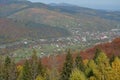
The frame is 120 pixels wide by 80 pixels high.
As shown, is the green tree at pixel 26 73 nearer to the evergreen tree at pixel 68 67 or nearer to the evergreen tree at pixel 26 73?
the evergreen tree at pixel 26 73

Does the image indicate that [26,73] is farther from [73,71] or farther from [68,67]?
[73,71]

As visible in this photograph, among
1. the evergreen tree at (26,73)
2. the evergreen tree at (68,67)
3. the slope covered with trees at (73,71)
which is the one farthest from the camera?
the evergreen tree at (26,73)

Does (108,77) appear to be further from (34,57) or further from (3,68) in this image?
(3,68)

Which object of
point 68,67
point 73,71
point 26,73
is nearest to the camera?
point 73,71

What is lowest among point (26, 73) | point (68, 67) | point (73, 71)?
point (26, 73)

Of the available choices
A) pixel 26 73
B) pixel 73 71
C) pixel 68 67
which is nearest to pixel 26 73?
pixel 26 73

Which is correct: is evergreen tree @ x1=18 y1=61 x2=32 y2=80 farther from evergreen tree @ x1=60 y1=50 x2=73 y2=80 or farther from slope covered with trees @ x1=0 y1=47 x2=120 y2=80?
evergreen tree @ x1=60 y1=50 x2=73 y2=80

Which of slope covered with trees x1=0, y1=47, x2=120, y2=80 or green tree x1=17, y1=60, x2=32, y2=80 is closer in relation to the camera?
slope covered with trees x1=0, y1=47, x2=120, y2=80

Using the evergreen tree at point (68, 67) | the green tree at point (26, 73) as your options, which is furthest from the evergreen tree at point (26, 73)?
the evergreen tree at point (68, 67)

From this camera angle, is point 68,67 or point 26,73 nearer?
point 68,67

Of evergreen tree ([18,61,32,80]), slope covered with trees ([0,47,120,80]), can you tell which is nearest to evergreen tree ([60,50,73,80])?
slope covered with trees ([0,47,120,80])

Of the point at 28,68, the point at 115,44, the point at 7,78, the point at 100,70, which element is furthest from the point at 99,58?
the point at 115,44
